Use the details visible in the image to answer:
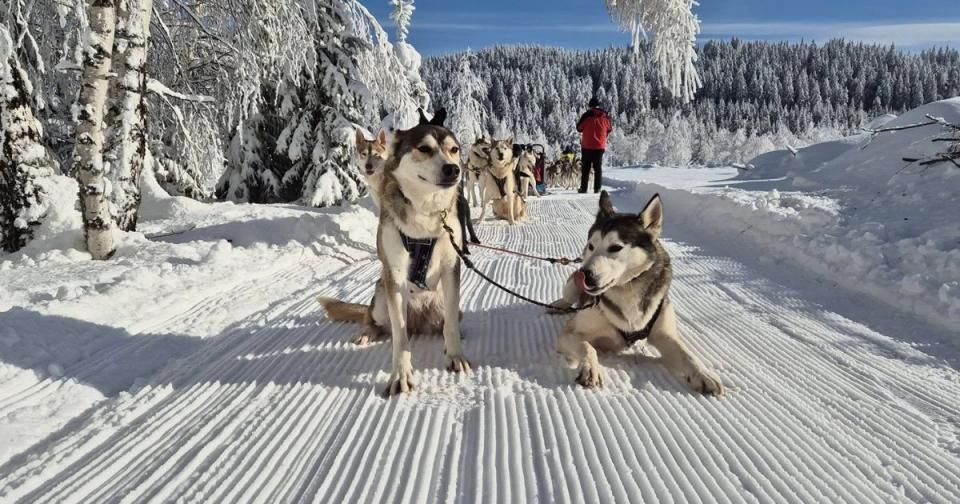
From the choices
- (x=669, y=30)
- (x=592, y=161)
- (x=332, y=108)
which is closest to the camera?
(x=669, y=30)

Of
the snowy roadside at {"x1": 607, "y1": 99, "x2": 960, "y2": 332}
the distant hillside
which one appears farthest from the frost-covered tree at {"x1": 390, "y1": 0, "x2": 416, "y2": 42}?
the distant hillside

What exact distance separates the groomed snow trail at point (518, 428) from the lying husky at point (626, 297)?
0.15 m

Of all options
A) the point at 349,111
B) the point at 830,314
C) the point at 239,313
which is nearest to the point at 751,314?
the point at 830,314

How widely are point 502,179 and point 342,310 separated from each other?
6664mm

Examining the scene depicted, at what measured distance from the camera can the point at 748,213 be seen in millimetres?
7438

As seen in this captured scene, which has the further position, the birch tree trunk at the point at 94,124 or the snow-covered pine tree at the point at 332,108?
the snow-covered pine tree at the point at 332,108

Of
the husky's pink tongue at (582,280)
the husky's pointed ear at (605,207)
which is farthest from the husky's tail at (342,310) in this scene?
the husky's pointed ear at (605,207)

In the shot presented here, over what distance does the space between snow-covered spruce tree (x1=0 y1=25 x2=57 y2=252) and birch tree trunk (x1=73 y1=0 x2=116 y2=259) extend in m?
0.63

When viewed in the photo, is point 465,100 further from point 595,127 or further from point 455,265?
point 455,265

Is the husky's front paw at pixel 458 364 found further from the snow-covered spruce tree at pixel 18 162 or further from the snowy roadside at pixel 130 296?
the snow-covered spruce tree at pixel 18 162

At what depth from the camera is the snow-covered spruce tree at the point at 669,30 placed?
7652 millimetres

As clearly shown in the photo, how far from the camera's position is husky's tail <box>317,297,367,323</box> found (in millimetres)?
3914

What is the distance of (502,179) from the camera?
10.2 metres

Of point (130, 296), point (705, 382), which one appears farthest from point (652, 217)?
point (130, 296)
